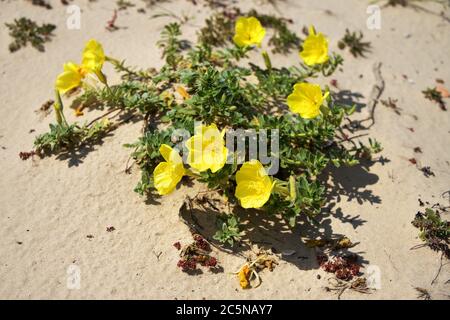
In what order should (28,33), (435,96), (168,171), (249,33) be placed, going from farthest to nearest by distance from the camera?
1. (28,33)
2. (435,96)
3. (249,33)
4. (168,171)

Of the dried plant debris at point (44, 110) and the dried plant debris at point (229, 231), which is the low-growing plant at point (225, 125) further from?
the dried plant debris at point (44, 110)

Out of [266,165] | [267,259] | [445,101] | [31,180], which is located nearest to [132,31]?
[31,180]

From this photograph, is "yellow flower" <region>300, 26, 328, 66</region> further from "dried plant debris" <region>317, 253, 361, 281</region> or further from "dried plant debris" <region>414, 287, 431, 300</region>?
"dried plant debris" <region>414, 287, 431, 300</region>

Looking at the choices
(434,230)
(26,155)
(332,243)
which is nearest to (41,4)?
(26,155)

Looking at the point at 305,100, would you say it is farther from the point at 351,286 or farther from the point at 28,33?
the point at 28,33

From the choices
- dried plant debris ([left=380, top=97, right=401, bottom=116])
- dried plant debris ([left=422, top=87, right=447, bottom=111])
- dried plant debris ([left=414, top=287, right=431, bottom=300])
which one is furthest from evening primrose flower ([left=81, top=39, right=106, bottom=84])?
dried plant debris ([left=422, top=87, right=447, bottom=111])
